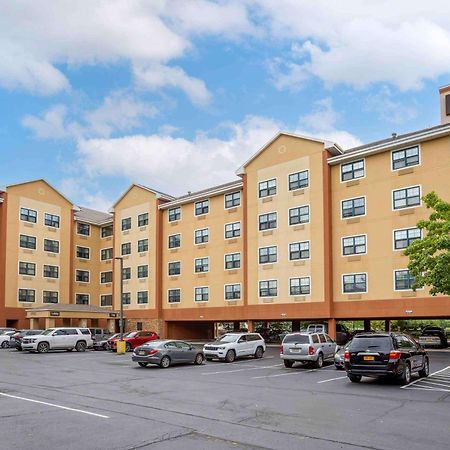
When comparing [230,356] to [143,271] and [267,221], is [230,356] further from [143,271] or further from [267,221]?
[143,271]

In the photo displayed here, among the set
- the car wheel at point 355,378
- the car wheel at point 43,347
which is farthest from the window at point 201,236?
the car wheel at point 355,378

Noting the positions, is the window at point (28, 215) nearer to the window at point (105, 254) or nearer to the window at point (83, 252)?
the window at point (83, 252)

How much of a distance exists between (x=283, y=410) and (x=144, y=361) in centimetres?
1430

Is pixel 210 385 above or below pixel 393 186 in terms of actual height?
below

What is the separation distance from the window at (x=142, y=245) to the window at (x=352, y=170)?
882 inches

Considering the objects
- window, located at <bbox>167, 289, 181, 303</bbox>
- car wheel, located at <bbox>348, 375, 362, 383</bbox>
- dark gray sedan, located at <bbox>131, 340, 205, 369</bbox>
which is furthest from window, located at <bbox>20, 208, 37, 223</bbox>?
car wheel, located at <bbox>348, 375, 362, 383</bbox>

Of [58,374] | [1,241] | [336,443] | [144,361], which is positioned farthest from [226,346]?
[1,241]

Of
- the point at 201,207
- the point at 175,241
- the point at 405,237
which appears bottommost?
the point at 405,237

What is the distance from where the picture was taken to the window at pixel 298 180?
4088 cm

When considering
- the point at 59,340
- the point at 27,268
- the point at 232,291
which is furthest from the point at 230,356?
the point at 27,268

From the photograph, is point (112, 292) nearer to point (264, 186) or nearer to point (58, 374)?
point (264, 186)

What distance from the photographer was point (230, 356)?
3002 cm

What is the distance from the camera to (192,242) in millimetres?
50219

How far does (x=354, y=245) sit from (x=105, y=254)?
3325 cm
